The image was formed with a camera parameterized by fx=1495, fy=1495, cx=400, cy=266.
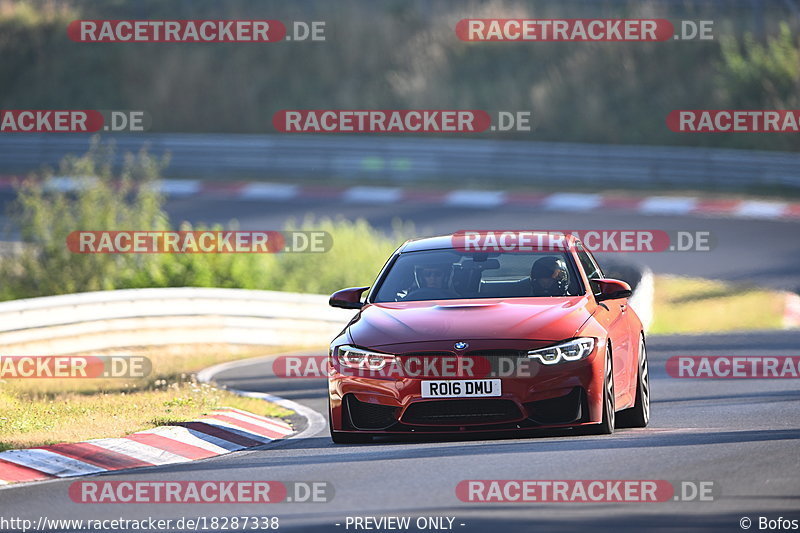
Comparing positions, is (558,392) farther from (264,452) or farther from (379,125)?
(379,125)

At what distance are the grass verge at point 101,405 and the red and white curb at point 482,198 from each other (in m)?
15.0

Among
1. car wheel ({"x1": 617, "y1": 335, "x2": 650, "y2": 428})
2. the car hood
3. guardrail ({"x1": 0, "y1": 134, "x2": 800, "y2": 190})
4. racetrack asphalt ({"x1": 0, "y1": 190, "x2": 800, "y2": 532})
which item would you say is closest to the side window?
car wheel ({"x1": 617, "y1": 335, "x2": 650, "y2": 428})

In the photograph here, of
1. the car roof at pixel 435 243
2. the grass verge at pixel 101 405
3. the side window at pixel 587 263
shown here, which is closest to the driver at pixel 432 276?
the car roof at pixel 435 243

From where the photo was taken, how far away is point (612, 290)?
36.7 ft

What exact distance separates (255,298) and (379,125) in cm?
2340

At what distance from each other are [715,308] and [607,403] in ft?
52.8

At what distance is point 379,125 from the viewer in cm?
4359

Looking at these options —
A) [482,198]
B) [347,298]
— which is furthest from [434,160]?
[347,298]

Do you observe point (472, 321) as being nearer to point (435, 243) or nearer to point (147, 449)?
point (435, 243)

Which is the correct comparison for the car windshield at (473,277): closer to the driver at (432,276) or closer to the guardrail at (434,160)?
the driver at (432,276)

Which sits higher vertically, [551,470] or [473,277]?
[473,277]

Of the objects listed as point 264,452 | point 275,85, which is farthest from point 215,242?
point 275,85

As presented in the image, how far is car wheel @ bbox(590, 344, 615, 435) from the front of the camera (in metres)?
10.3

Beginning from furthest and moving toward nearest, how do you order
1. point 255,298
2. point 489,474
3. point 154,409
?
point 255,298 → point 154,409 → point 489,474
